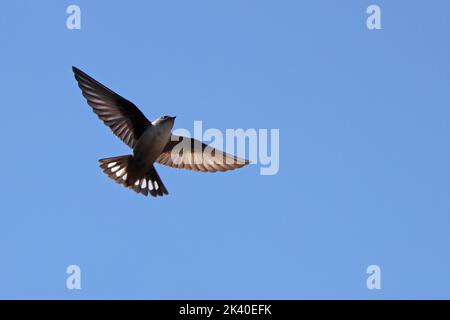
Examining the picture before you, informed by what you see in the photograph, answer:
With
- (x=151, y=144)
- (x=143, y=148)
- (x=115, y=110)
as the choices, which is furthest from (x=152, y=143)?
(x=115, y=110)

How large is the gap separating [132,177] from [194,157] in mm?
1005

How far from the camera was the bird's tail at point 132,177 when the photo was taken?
10.6 m

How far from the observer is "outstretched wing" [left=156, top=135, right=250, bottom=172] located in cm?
1105

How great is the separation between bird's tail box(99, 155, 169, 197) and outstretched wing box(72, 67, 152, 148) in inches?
11.2

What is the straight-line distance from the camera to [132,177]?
34.7 ft

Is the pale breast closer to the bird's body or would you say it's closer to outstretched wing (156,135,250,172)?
the bird's body
